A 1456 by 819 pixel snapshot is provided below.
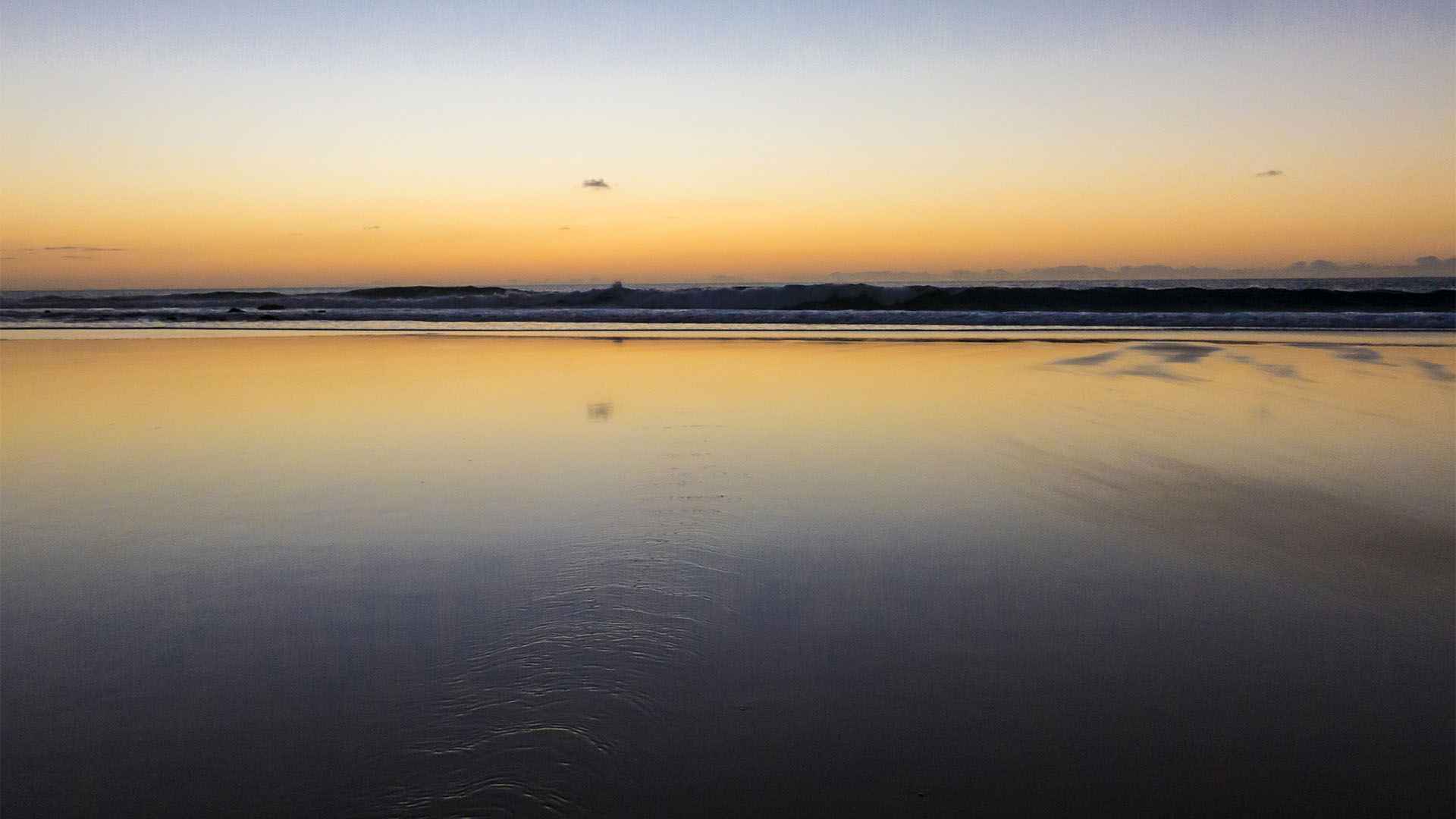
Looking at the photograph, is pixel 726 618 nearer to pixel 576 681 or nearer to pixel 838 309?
pixel 576 681

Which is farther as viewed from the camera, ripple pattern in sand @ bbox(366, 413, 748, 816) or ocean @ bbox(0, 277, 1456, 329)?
ocean @ bbox(0, 277, 1456, 329)

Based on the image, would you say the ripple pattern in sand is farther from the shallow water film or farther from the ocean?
the ocean

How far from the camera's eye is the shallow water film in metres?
2.03

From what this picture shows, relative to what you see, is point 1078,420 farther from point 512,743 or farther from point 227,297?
point 227,297

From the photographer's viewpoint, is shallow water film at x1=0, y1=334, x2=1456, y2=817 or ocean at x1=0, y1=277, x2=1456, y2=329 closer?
shallow water film at x1=0, y1=334, x2=1456, y2=817

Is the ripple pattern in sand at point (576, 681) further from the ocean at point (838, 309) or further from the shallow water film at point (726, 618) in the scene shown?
the ocean at point (838, 309)

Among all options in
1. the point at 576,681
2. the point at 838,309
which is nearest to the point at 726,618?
the point at 576,681

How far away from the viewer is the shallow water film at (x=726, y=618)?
2027 mm

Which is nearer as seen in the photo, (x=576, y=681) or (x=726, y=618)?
(x=576, y=681)

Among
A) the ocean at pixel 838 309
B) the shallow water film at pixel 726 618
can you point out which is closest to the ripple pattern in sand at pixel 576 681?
the shallow water film at pixel 726 618

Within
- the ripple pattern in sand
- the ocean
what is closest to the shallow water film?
the ripple pattern in sand

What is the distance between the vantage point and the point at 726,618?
2.88m

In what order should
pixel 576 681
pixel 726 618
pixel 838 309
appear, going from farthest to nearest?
1. pixel 838 309
2. pixel 726 618
3. pixel 576 681

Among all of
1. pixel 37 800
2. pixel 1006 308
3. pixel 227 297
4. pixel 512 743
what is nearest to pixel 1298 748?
pixel 512 743
